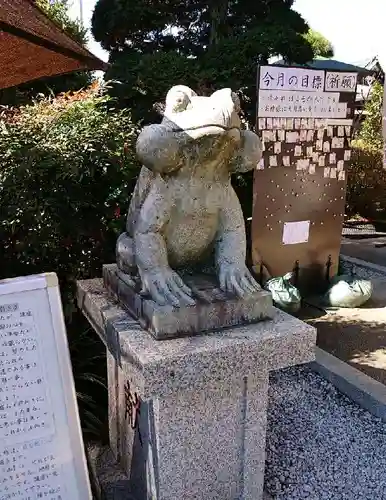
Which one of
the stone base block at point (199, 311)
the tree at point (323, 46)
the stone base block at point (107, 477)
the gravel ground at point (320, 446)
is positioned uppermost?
the tree at point (323, 46)

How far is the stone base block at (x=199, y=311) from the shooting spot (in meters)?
1.94

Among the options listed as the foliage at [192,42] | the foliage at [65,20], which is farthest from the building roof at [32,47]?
the foliage at [65,20]

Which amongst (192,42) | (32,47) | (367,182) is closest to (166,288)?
(32,47)

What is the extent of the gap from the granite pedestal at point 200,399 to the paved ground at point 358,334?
1.97 metres

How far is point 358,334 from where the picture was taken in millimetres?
4633

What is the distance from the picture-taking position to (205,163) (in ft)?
6.57

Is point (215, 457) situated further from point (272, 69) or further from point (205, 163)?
point (272, 69)

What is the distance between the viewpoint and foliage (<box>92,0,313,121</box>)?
5242mm

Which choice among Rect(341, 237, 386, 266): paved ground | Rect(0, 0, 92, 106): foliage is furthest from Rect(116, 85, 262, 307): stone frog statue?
Rect(341, 237, 386, 266): paved ground

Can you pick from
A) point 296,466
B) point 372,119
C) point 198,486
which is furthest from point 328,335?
point 372,119

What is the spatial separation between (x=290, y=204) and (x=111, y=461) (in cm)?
327

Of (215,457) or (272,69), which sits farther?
(272,69)

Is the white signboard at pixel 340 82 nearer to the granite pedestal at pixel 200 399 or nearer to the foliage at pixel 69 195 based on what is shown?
the foliage at pixel 69 195

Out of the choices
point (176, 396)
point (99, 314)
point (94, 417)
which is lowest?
point (94, 417)
